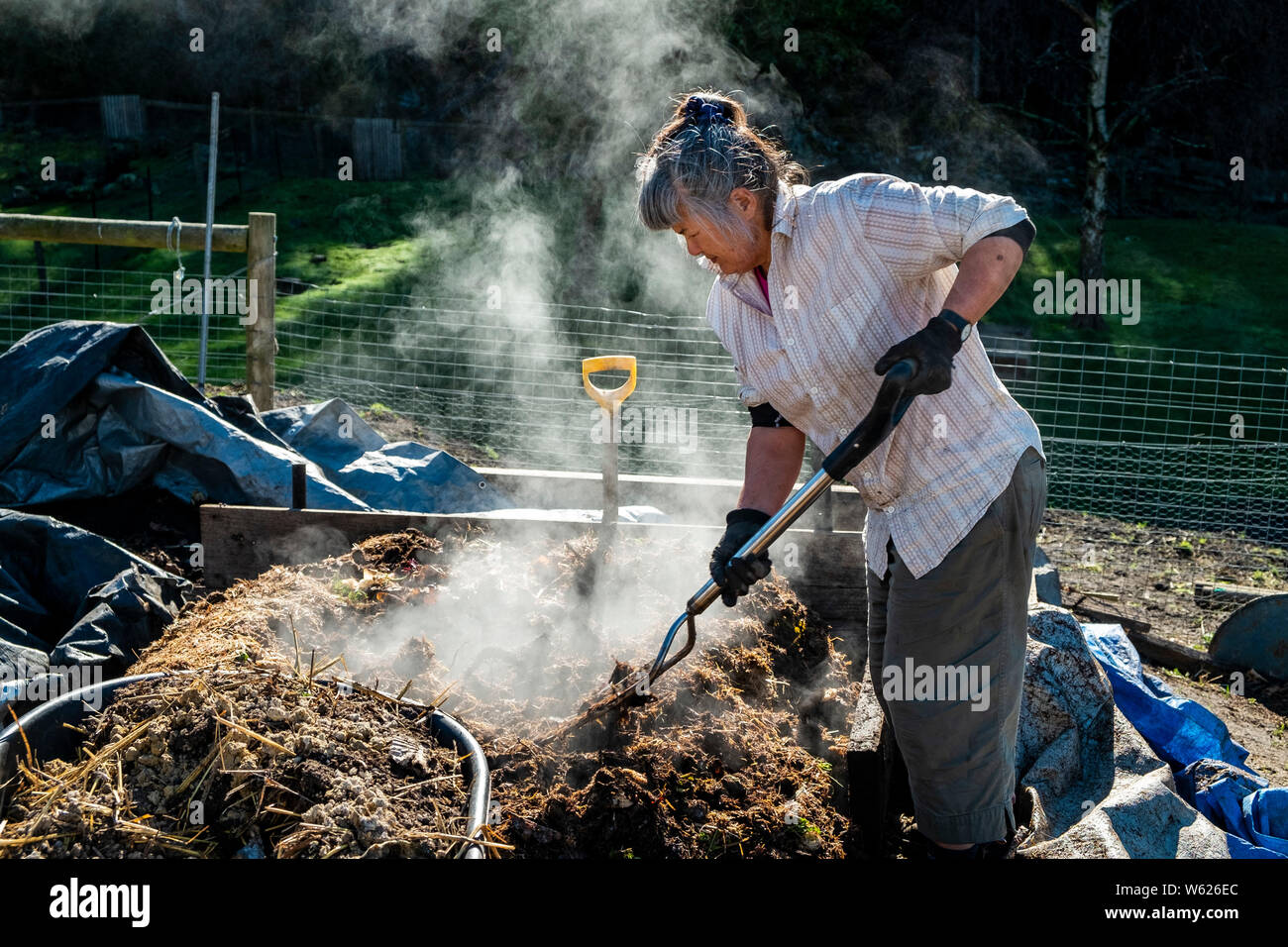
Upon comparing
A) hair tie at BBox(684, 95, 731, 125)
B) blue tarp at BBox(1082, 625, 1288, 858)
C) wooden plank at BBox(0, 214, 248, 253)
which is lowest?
blue tarp at BBox(1082, 625, 1288, 858)

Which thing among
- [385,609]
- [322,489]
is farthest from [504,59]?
[385,609]

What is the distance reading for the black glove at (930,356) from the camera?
82.4 inches

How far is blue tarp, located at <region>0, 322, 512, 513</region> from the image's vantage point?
4.58m

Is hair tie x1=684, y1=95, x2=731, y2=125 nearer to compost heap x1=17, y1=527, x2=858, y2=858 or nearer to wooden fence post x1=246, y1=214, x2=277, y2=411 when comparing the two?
compost heap x1=17, y1=527, x2=858, y2=858

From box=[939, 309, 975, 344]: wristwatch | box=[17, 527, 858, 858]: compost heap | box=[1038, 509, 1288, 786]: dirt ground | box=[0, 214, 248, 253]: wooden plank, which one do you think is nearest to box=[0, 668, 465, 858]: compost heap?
box=[17, 527, 858, 858]: compost heap

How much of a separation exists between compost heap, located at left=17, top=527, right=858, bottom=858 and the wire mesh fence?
2.83 metres

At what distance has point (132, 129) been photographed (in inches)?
725

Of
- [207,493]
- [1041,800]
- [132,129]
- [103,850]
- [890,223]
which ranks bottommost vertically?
[1041,800]

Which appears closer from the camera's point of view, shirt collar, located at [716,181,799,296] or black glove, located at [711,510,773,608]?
shirt collar, located at [716,181,799,296]

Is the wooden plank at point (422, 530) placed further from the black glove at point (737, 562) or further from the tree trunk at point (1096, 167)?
the tree trunk at point (1096, 167)

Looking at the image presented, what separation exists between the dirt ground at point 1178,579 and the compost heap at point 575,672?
6.99 feet

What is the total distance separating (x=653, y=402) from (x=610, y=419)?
4309 mm
